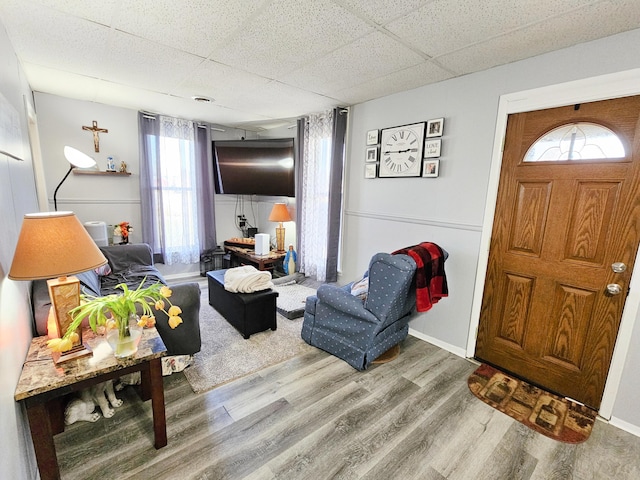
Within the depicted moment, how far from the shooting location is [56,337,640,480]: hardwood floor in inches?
57.9

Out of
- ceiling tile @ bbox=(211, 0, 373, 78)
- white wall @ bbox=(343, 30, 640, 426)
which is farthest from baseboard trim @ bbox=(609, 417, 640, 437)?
ceiling tile @ bbox=(211, 0, 373, 78)

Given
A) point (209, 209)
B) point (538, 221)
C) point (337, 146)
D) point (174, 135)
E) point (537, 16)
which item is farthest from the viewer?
point (209, 209)

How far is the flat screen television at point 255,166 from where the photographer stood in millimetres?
4070

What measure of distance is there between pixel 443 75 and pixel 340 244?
2.01 metres

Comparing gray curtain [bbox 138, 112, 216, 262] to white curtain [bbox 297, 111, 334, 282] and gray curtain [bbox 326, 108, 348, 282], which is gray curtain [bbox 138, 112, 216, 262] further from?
gray curtain [bbox 326, 108, 348, 282]

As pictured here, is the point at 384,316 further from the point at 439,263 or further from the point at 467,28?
the point at 467,28

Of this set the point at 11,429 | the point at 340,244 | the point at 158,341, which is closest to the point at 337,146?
the point at 340,244

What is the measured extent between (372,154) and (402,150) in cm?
36

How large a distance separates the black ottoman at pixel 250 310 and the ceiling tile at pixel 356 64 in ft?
6.47

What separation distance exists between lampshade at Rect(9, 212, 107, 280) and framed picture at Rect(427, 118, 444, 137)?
2570 millimetres

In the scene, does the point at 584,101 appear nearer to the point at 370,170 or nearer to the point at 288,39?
the point at 370,170

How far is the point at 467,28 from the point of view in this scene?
168 cm

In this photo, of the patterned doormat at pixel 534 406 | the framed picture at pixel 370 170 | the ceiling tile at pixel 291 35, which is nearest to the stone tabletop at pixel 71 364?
the ceiling tile at pixel 291 35

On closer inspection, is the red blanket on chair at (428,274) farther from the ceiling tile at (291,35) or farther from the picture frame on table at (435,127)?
the ceiling tile at (291,35)
